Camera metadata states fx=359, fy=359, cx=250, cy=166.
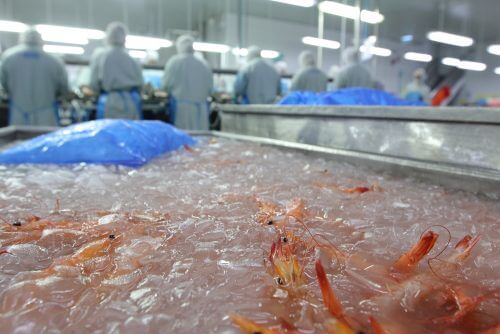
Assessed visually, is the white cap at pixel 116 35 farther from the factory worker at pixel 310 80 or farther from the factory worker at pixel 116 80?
the factory worker at pixel 310 80

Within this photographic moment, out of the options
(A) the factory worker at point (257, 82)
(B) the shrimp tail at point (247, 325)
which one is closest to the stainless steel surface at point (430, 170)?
(B) the shrimp tail at point (247, 325)

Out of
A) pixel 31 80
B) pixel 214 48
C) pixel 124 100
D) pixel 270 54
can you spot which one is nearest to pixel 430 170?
pixel 124 100

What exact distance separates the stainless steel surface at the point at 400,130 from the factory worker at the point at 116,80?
303 centimetres

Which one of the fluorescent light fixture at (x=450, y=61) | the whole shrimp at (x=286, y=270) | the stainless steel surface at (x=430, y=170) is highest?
the fluorescent light fixture at (x=450, y=61)

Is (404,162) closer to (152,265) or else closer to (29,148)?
(152,265)

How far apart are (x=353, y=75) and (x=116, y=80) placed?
14.4 feet

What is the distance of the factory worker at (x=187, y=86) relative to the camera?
6.48 meters

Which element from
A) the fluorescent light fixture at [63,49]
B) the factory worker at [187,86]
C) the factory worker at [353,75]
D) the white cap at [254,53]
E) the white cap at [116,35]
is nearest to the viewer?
the white cap at [116,35]

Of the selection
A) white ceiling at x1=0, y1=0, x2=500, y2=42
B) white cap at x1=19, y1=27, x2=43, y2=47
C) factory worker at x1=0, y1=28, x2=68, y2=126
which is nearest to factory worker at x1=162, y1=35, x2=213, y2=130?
factory worker at x1=0, y1=28, x2=68, y2=126

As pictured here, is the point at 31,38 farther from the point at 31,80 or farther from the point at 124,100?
the point at 124,100

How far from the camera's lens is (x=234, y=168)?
2.62 metres

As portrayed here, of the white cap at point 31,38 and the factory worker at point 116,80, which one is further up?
the white cap at point 31,38

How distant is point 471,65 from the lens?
1817 cm

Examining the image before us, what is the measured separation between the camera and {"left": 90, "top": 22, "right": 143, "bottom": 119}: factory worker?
586 cm
